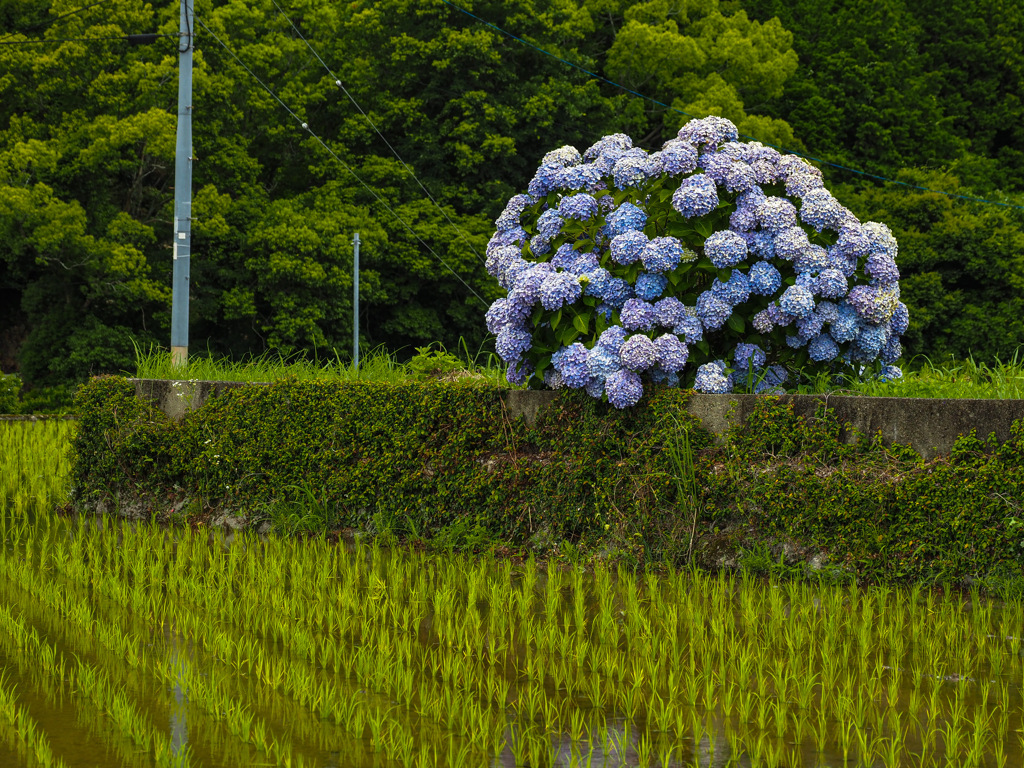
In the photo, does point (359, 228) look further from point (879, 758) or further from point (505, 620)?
point (879, 758)

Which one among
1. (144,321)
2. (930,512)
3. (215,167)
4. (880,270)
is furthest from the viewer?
(215,167)

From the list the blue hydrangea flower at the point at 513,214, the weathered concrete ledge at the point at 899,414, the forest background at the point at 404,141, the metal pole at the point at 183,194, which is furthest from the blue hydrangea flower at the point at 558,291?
the forest background at the point at 404,141

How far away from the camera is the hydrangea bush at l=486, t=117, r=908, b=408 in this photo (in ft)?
20.4

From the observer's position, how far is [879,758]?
3.33m

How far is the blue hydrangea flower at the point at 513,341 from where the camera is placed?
6395mm

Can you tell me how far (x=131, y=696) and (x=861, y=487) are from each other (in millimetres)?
3830

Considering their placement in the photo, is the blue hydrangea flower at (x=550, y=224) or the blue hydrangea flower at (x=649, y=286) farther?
the blue hydrangea flower at (x=550, y=224)

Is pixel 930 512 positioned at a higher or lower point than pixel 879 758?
higher

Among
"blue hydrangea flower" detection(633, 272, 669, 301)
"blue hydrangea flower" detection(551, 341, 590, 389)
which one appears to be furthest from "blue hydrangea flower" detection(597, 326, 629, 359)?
"blue hydrangea flower" detection(633, 272, 669, 301)

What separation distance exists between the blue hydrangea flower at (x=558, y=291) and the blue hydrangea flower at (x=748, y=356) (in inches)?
46.1

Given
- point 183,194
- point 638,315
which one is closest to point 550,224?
point 638,315

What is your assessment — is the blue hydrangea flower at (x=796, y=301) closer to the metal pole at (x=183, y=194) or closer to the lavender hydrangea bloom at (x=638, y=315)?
the lavender hydrangea bloom at (x=638, y=315)

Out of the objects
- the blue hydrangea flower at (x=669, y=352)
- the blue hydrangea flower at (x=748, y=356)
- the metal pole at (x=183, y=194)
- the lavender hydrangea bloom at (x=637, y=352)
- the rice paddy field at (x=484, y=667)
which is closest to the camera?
the rice paddy field at (x=484, y=667)

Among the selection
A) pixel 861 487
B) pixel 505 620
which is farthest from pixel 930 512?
pixel 505 620
